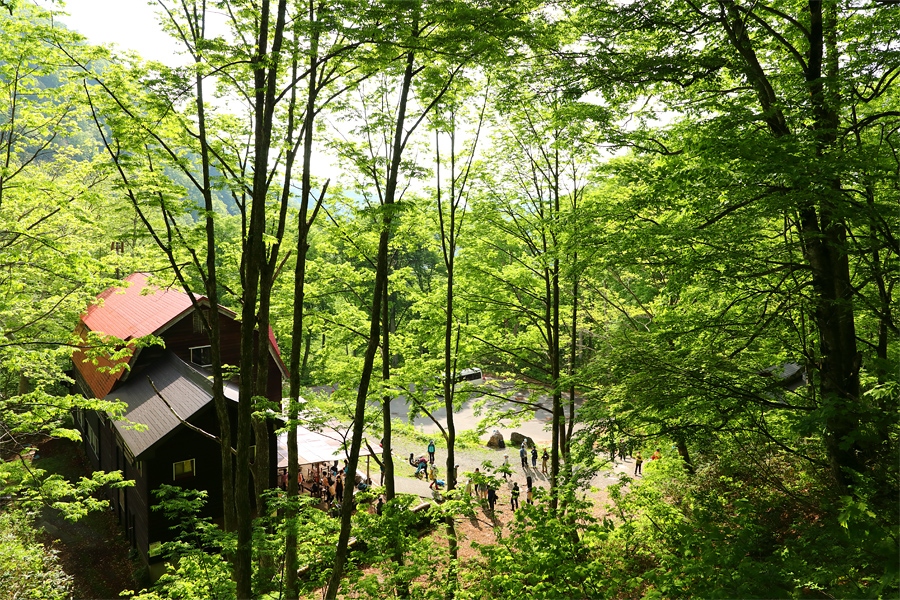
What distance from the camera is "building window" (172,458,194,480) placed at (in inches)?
531

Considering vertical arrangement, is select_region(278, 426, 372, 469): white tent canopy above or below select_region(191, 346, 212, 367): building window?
below

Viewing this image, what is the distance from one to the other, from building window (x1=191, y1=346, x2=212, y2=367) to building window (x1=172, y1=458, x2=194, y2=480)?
3.52 metres

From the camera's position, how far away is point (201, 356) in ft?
53.8

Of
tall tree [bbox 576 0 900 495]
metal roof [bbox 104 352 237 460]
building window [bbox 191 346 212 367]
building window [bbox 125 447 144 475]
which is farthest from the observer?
building window [bbox 191 346 212 367]

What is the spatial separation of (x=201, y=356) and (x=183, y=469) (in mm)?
4132

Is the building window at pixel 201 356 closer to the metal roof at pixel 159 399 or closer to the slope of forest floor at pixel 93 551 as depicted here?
the metal roof at pixel 159 399

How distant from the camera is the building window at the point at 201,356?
637 inches

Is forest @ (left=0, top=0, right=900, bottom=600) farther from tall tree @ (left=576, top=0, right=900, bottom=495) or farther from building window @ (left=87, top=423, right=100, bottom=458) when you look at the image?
building window @ (left=87, top=423, right=100, bottom=458)

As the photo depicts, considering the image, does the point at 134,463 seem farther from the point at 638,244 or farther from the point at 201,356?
the point at 638,244

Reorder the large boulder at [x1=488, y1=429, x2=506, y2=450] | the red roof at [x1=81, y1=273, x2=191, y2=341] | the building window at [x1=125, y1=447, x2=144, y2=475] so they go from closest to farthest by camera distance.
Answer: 1. the building window at [x1=125, y1=447, x2=144, y2=475]
2. the red roof at [x1=81, y1=273, x2=191, y2=341]
3. the large boulder at [x1=488, y1=429, x2=506, y2=450]

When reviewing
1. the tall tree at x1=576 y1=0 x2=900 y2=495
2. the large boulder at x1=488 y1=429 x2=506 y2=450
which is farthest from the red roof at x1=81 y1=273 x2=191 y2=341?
the large boulder at x1=488 y1=429 x2=506 y2=450

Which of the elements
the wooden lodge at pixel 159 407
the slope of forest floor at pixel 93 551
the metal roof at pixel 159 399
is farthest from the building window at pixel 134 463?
Result: the slope of forest floor at pixel 93 551

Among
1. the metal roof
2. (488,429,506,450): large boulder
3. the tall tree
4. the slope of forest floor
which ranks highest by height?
the tall tree

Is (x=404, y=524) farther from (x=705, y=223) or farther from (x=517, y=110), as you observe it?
(x=517, y=110)
